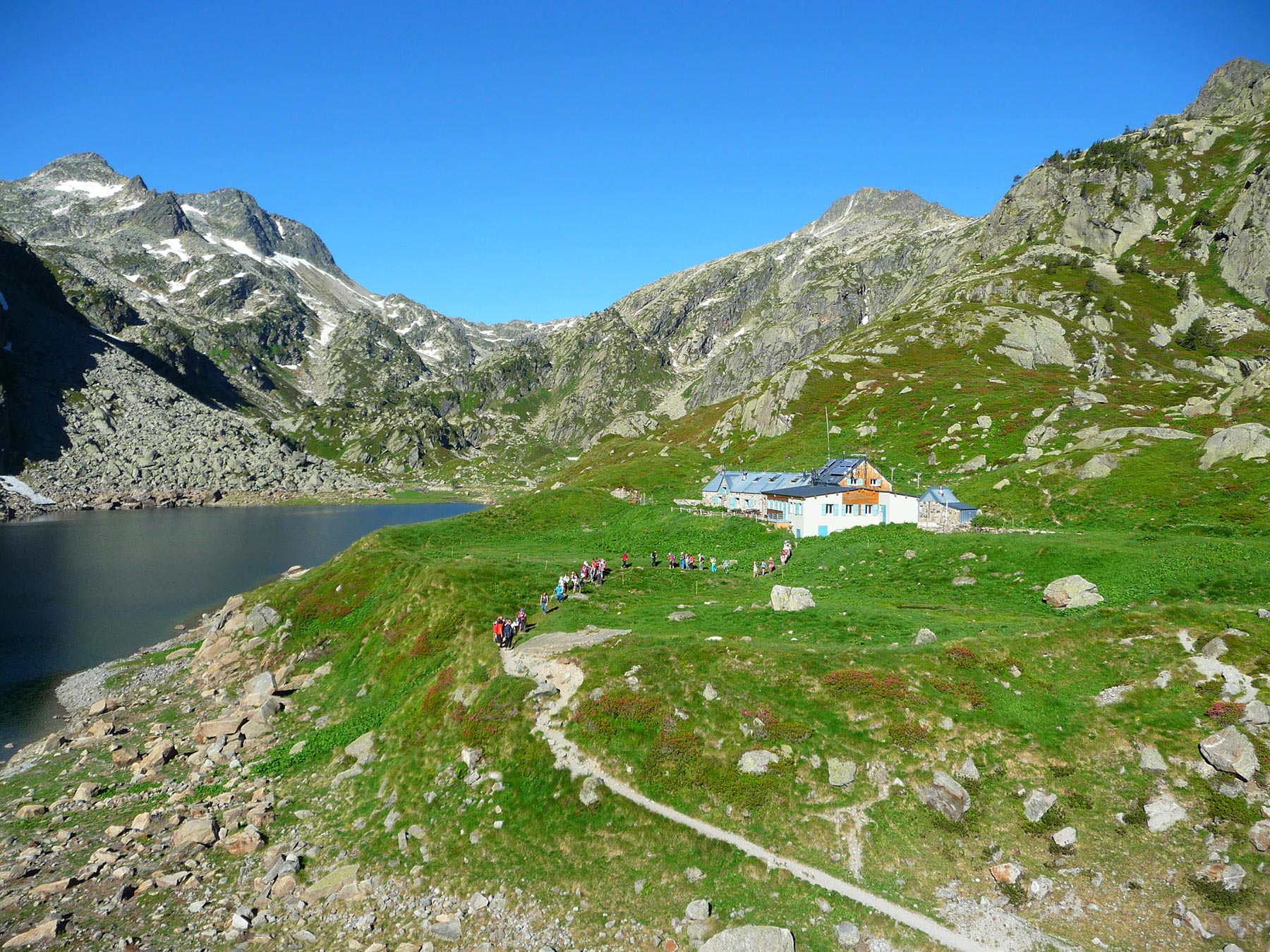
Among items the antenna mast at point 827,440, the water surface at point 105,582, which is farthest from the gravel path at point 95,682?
the antenna mast at point 827,440

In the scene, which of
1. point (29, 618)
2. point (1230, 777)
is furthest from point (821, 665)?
point (29, 618)

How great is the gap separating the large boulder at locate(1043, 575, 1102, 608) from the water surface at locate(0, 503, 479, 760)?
250ft

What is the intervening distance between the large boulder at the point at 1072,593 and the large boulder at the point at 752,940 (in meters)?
34.2

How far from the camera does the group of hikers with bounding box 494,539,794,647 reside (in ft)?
135

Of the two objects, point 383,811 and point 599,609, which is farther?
point 599,609

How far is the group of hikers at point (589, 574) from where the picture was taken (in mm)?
41219

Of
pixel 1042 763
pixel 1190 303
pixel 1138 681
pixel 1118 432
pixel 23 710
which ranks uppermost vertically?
pixel 1190 303

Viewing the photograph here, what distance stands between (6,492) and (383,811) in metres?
257

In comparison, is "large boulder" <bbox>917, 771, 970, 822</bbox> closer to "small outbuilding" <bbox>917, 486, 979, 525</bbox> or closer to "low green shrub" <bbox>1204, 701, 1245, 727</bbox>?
"low green shrub" <bbox>1204, 701, 1245, 727</bbox>

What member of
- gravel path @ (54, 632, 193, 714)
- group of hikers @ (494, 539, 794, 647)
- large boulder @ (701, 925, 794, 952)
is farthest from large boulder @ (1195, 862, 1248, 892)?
gravel path @ (54, 632, 193, 714)

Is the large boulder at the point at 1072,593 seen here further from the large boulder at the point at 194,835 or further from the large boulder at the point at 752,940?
the large boulder at the point at 194,835

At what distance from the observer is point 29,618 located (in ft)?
247

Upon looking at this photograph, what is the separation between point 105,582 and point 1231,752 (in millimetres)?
131248

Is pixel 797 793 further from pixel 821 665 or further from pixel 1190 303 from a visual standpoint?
pixel 1190 303
